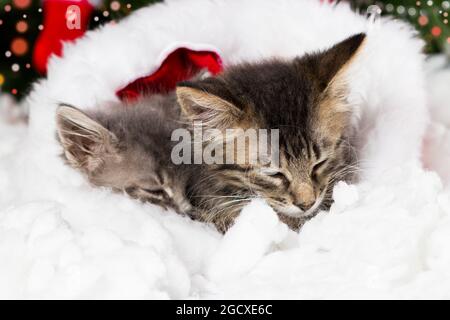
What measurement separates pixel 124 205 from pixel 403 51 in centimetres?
67

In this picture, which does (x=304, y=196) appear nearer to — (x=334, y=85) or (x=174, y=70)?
(x=334, y=85)

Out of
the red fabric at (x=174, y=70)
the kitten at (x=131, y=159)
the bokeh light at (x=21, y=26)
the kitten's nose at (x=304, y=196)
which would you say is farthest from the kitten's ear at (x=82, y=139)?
the bokeh light at (x=21, y=26)

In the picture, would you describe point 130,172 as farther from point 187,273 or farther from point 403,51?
point 403,51

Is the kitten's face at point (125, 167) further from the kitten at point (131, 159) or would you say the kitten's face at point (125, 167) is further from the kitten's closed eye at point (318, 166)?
the kitten's closed eye at point (318, 166)

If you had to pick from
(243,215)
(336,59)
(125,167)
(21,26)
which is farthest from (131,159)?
(21,26)

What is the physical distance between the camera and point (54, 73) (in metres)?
1.18

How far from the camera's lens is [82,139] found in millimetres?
1080

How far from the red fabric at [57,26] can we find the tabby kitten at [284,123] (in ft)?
1.58

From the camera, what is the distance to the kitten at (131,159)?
3.50 ft

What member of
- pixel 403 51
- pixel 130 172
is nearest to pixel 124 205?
pixel 130 172

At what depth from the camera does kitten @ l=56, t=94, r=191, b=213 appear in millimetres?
1065

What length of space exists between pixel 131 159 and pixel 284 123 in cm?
30

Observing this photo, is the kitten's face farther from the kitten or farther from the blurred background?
the blurred background

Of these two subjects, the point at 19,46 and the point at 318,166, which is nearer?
the point at 318,166
